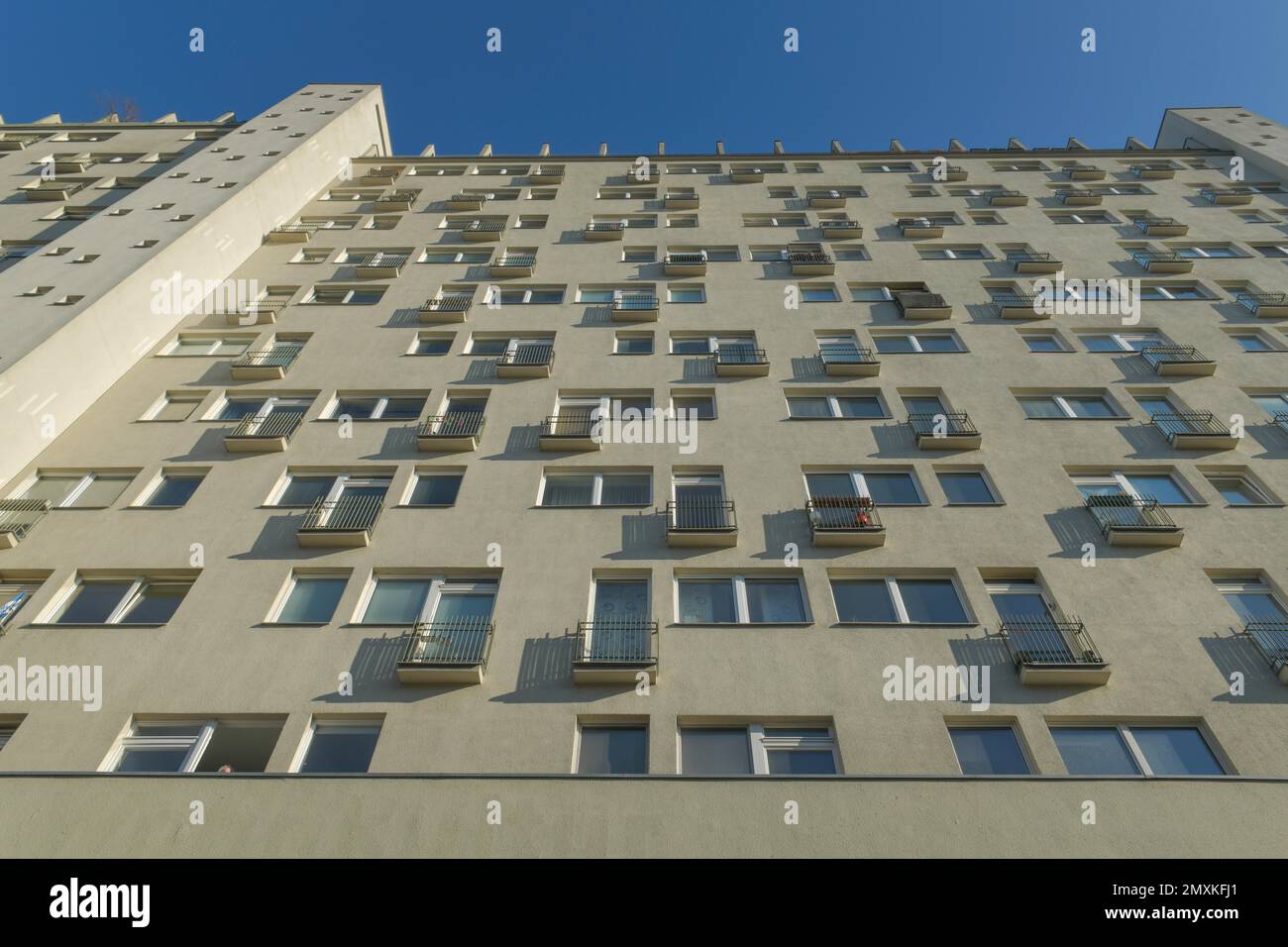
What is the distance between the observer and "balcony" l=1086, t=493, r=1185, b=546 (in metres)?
14.5

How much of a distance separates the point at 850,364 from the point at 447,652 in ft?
39.1

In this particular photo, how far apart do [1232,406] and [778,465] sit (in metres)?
10.7

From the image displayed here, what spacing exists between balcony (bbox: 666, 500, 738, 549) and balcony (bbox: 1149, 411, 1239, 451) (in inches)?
388

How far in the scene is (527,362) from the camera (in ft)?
66.6

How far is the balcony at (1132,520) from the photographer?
1448 centimetres

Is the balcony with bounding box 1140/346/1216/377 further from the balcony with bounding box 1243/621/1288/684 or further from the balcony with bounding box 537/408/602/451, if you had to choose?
the balcony with bounding box 537/408/602/451

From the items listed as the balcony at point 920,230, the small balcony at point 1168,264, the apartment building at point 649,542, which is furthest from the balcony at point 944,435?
the balcony at point 920,230

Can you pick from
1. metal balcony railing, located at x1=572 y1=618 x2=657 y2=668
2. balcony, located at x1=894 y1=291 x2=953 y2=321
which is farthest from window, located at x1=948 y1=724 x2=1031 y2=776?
balcony, located at x1=894 y1=291 x2=953 y2=321

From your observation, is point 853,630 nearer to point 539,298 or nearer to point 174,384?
point 539,298

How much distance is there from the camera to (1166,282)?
23.9m

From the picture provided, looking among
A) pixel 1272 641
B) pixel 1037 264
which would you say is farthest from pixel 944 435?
pixel 1037 264

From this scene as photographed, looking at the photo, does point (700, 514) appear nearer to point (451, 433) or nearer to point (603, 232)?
point (451, 433)

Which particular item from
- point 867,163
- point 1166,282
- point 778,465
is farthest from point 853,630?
point 867,163

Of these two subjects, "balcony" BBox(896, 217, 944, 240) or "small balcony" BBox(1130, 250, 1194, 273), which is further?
"balcony" BBox(896, 217, 944, 240)
